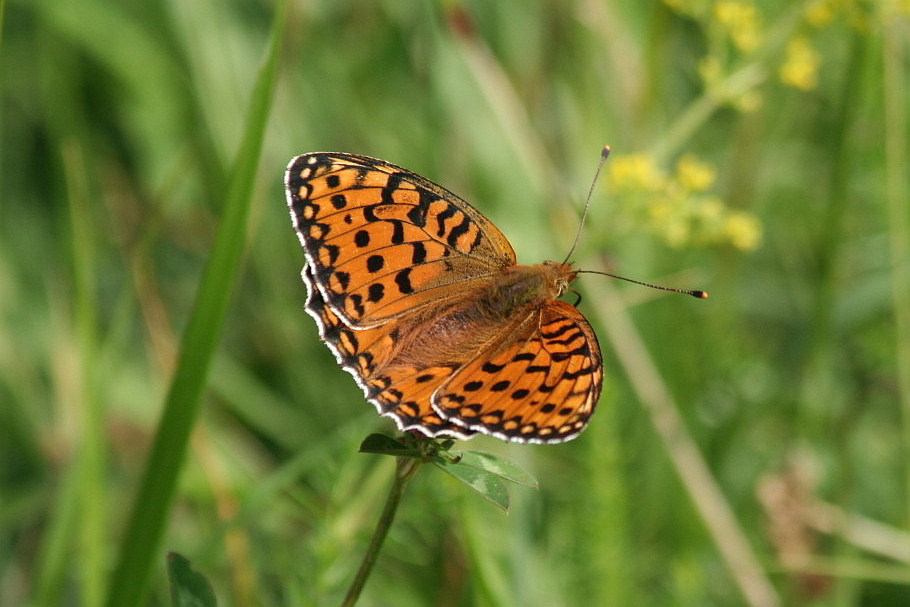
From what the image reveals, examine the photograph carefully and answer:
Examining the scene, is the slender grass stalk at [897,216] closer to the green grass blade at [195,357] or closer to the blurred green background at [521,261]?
the blurred green background at [521,261]

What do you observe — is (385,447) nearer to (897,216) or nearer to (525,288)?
(525,288)

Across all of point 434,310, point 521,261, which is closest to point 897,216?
point 521,261

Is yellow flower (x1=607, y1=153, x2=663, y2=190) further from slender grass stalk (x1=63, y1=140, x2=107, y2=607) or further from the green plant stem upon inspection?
the green plant stem

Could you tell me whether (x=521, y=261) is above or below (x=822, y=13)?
below

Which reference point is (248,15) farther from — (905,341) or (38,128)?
(905,341)

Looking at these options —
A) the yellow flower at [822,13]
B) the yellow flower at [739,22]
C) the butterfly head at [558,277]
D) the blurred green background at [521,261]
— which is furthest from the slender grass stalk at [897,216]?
the butterfly head at [558,277]

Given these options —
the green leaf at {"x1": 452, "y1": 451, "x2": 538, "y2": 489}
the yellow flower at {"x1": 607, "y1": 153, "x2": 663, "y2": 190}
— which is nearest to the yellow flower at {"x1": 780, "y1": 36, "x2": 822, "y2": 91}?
the yellow flower at {"x1": 607, "y1": 153, "x2": 663, "y2": 190}
